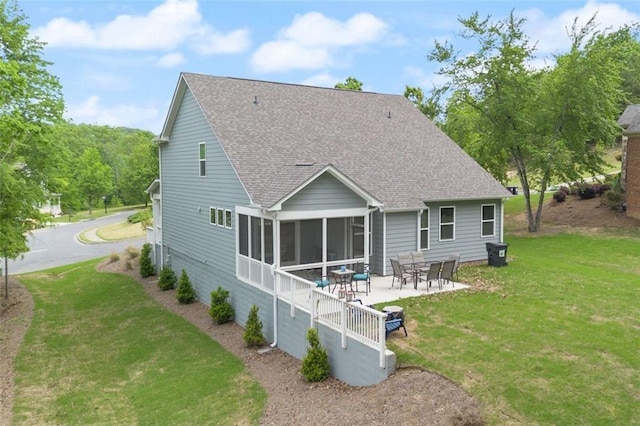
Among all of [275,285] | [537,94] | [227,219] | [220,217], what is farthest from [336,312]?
[537,94]

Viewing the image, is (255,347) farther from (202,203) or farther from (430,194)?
(430,194)

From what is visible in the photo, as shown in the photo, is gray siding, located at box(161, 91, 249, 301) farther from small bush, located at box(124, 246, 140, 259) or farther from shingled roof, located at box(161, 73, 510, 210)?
small bush, located at box(124, 246, 140, 259)

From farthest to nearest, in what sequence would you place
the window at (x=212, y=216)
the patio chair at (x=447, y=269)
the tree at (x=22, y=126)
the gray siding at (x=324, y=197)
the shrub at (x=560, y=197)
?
1. the shrub at (x=560, y=197)
2. the tree at (x=22, y=126)
3. the window at (x=212, y=216)
4. the patio chair at (x=447, y=269)
5. the gray siding at (x=324, y=197)

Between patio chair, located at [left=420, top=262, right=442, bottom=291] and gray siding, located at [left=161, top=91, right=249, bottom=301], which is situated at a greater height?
gray siding, located at [left=161, top=91, right=249, bottom=301]

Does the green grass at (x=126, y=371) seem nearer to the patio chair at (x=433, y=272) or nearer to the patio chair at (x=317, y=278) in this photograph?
the patio chair at (x=317, y=278)

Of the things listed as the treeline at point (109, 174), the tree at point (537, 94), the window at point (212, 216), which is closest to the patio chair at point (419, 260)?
the window at point (212, 216)

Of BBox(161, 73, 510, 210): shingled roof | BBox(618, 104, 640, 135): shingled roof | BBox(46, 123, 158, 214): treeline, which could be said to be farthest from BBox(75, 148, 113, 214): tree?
BBox(618, 104, 640, 135): shingled roof
